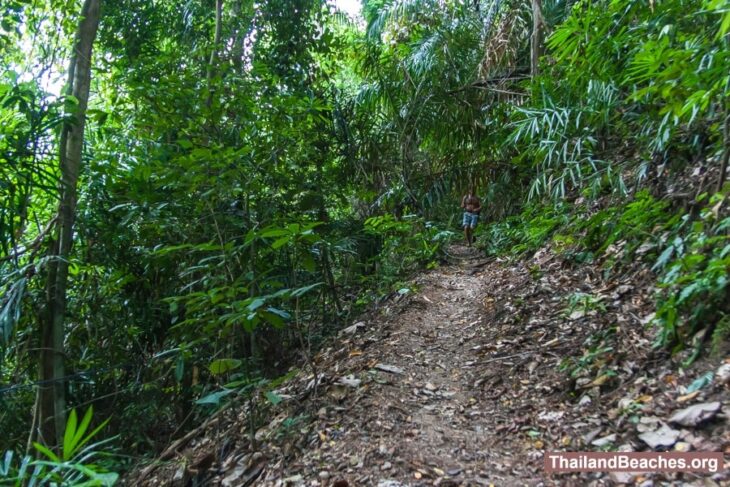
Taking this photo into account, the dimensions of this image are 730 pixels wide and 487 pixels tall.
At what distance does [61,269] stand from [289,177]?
6.22ft

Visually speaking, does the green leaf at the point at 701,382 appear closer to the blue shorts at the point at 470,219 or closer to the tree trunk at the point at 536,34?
the tree trunk at the point at 536,34

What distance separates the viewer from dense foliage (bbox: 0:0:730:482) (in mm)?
2932

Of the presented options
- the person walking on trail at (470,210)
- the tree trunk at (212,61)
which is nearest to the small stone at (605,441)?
the tree trunk at (212,61)

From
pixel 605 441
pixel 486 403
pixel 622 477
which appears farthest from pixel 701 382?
pixel 486 403

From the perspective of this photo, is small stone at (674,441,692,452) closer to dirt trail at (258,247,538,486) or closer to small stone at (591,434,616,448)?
small stone at (591,434,616,448)

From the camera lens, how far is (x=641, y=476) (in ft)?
6.23

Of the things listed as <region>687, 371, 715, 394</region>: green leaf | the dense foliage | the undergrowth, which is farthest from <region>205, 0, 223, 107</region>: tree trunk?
<region>687, 371, 715, 394</region>: green leaf

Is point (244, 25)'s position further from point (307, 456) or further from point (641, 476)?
point (641, 476)

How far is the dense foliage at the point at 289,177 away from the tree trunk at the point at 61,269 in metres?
0.08

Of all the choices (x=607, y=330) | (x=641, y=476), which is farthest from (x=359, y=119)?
(x=641, y=476)

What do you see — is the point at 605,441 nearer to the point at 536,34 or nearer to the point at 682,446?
the point at 682,446

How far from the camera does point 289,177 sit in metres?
4.17

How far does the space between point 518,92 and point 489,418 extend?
18.0 ft

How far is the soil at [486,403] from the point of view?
2.20 meters
